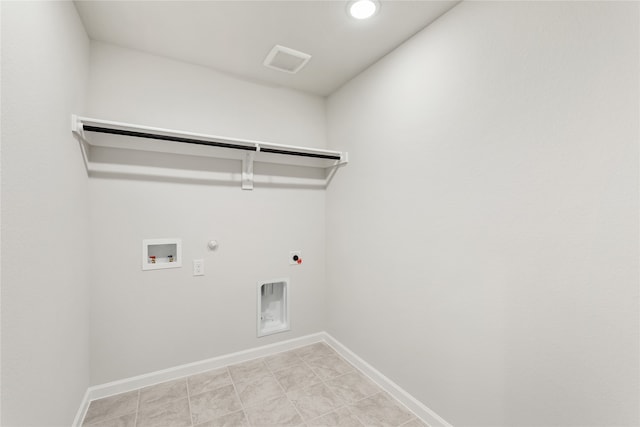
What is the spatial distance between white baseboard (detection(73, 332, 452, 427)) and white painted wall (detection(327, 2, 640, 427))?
2.9 inches

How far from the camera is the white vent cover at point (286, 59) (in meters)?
2.04

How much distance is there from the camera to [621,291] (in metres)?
1.02

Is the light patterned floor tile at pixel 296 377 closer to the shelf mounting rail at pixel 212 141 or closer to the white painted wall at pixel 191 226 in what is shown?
the white painted wall at pixel 191 226

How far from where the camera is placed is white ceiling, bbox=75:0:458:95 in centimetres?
162

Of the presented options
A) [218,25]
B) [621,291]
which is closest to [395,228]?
[621,291]

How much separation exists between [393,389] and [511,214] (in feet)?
4.94

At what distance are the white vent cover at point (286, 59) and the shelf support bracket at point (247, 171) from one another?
74cm

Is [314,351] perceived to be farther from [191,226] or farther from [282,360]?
[191,226]

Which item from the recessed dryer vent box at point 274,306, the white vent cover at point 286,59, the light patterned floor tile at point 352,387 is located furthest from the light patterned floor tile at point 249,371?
the white vent cover at point 286,59

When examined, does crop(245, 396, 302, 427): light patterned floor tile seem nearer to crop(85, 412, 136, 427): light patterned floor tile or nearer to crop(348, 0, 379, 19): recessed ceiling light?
crop(85, 412, 136, 427): light patterned floor tile

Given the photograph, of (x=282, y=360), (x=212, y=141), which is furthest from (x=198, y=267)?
(x=282, y=360)

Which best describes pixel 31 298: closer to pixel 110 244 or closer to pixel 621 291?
pixel 110 244

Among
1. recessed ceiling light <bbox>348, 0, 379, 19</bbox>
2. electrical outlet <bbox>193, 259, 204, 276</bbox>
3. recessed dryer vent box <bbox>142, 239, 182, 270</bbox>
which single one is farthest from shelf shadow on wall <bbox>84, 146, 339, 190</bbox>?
recessed ceiling light <bbox>348, 0, 379, 19</bbox>

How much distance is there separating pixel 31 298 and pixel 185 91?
68.8 inches
